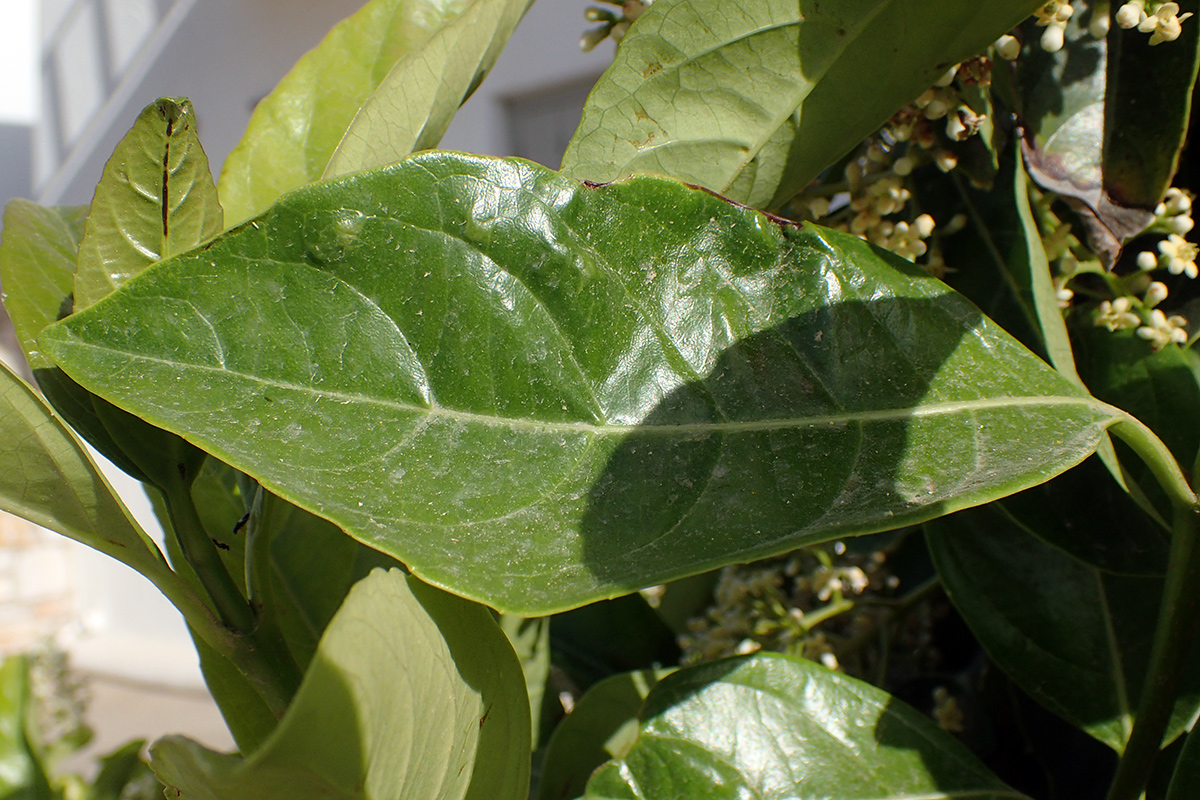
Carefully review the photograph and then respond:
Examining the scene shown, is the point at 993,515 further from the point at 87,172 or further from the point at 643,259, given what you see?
the point at 87,172

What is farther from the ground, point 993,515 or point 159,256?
point 159,256

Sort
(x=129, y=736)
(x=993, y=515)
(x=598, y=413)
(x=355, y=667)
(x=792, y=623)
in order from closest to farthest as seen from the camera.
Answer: (x=355, y=667), (x=598, y=413), (x=993, y=515), (x=792, y=623), (x=129, y=736)

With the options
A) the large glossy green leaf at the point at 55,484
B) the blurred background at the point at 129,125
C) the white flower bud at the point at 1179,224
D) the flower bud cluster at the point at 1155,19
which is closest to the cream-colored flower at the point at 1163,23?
the flower bud cluster at the point at 1155,19

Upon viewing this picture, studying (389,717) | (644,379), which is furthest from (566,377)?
(389,717)

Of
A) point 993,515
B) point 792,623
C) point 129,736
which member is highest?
point 993,515

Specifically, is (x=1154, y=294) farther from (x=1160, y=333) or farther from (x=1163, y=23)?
(x=1163, y=23)

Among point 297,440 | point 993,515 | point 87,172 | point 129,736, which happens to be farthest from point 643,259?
point 87,172

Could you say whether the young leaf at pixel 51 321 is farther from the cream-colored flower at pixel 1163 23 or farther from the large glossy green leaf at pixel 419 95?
the cream-colored flower at pixel 1163 23

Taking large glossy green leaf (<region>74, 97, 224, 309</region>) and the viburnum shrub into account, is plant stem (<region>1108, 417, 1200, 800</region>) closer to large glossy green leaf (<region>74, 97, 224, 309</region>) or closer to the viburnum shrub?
the viburnum shrub
